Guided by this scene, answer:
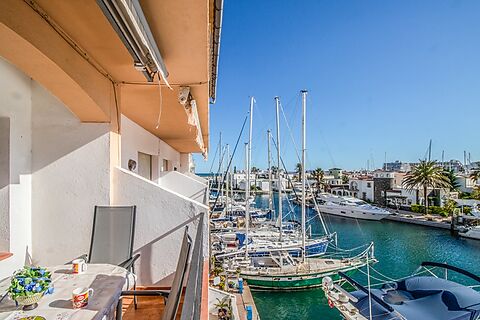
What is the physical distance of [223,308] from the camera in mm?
7574

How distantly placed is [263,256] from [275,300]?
2.30m

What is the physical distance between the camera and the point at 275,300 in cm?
1313

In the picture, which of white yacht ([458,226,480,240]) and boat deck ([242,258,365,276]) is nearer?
boat deck ([242,258,365,276])

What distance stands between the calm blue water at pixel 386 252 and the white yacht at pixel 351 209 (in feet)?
3.10

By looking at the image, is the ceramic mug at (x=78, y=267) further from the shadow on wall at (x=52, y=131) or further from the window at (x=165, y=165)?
the window at (x=165, y=165)

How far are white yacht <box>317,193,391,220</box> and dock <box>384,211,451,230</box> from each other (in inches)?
42.4

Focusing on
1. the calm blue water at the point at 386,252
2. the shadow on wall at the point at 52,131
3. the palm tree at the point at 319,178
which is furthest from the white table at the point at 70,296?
the palm tree at the point at 319,178

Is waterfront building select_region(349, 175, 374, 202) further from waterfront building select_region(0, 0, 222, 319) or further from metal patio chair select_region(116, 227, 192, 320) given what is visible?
metal patio chair select_region(116, 227, 192, 320)

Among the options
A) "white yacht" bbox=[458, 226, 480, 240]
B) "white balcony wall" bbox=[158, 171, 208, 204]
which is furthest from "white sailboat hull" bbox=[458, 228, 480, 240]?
"white balcony wall" bbox=[158, 171, 208, 204]

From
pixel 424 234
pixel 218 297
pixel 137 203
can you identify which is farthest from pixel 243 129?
pixel 424 234

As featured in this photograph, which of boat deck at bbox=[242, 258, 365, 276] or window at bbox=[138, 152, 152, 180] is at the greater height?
window at bbox=[138, 152, 152, 180]

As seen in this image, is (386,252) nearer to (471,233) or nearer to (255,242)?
(471,233)

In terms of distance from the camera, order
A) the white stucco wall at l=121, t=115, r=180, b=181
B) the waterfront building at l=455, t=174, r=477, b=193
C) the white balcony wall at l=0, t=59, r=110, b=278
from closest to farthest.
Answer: the white balcony wall at l=0, t=59, r=110, b=278
the white stucco wall at l=121, t=115, r=180, b=181
the waterfront building at l=455, t=174, r=477, b=193

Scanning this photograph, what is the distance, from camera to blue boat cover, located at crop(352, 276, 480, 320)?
5738 millimetres
